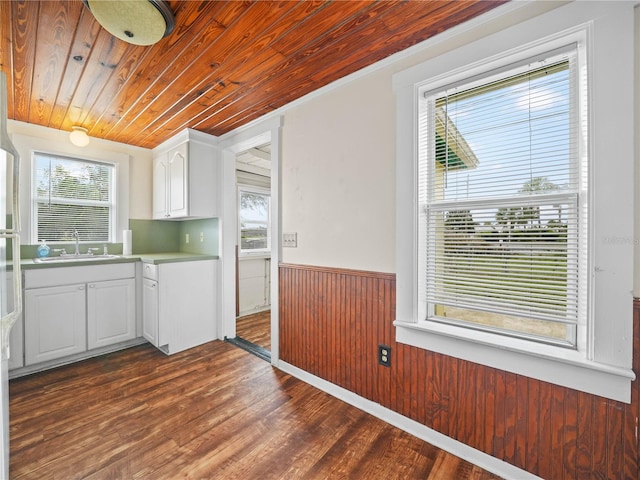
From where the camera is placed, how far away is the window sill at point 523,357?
1124mm

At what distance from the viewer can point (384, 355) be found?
1782 millimetres

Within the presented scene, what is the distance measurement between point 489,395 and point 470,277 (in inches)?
23.2

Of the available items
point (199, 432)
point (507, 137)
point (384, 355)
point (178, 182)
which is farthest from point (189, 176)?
point (507, 137)

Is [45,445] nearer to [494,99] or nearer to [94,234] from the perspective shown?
[94,234]

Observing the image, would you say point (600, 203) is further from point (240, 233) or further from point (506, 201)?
point (240, 233)

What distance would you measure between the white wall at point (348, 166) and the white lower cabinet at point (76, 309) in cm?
179

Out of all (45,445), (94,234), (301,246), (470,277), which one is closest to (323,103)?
(301,246)

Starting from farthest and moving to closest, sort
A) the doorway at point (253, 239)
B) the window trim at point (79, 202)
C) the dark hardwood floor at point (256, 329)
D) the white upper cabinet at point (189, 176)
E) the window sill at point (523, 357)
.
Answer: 1. the doorway at point (253, 239)
2. the dark hardwood floor at point (256, 329)
3. the white upper cabinet at point (189, 176)
4. the window trim at point (79, 202)
5. the window sill at point (523, 357)

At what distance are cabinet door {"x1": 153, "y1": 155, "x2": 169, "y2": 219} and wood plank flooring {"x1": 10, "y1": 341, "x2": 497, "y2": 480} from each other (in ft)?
5.71

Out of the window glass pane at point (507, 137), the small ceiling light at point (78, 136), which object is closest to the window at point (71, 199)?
the small ceiling light at point (78, 136)

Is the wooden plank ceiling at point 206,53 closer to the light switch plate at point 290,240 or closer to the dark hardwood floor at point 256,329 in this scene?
the light switch plate at point 290,240

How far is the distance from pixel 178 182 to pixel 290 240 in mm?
1545

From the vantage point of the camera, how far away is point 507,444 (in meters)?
1.36

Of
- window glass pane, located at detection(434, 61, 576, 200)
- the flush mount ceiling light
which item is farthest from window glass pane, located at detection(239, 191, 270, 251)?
window glass pane, located at detection(434, 61, 576, 200)
